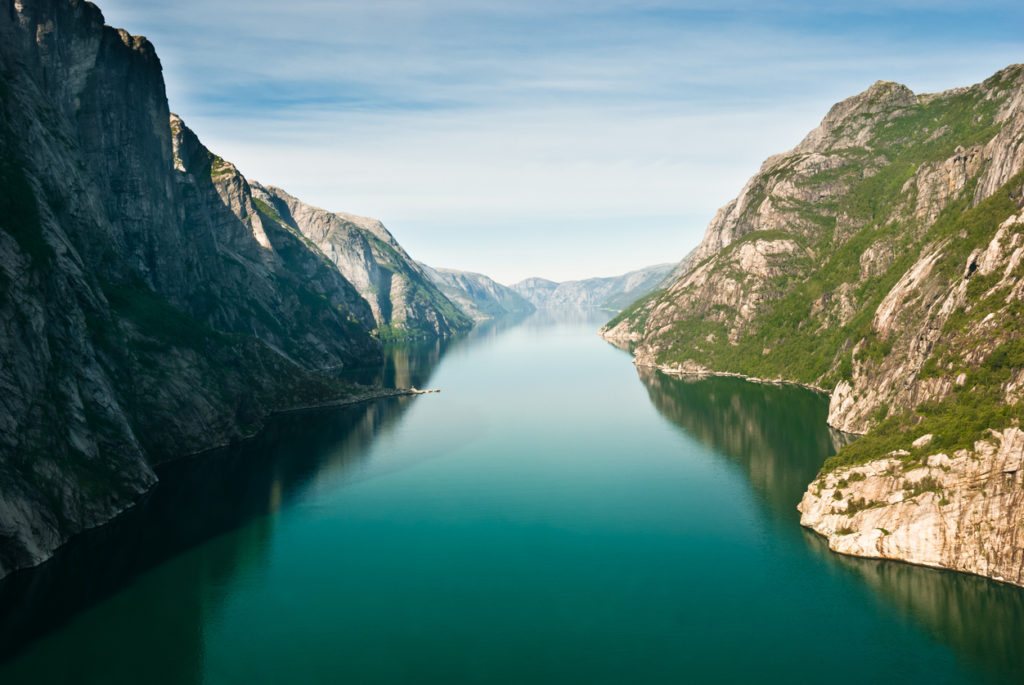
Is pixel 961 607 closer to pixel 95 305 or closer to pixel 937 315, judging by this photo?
pixel 937 315

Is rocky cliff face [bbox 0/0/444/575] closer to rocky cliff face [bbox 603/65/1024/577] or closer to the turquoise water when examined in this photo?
the turquoise water

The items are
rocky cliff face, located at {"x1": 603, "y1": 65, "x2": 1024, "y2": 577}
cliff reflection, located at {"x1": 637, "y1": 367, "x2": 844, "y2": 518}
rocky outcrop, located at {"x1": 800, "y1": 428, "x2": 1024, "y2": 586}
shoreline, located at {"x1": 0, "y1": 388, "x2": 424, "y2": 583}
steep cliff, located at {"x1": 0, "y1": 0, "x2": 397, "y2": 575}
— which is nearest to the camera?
rocky outcrop, located at {"x1": 800, "y1": 428, "x2": 1024, "y2": 586}

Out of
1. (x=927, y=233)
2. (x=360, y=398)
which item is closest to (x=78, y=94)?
(x=360, y=398)

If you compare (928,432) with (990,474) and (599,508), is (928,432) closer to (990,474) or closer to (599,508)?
(990,474)

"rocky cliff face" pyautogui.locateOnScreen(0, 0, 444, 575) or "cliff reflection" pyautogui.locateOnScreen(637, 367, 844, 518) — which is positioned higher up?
"rocky cliff face" pyautogui.locateOnScreen(0, 0, 444, 575)

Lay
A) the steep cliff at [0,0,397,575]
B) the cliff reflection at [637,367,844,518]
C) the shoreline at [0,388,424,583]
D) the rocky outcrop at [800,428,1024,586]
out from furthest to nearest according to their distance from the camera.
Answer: the cliff reflection at [637,367,844,518], the steep cliff at [0,0,397,575], the shoreline at [0,388,424,583], the rocky outcrop at [800,428,1024,586]

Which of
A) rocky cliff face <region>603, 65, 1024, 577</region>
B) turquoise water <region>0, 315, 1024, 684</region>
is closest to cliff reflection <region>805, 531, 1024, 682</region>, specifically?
turquoise water <region>0, 315, 1024, 684</region>

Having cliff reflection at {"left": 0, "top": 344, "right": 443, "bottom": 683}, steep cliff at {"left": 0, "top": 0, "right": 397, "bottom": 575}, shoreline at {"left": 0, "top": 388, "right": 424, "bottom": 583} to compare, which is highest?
steep cliff at {"left": 0, "top": 0, "right": 397, "bottom": 575}

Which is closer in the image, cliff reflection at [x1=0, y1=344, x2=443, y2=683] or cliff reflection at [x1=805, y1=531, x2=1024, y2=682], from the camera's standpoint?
cliff reflection at [x1=805, y1=531, x2=1024, y2=682]
